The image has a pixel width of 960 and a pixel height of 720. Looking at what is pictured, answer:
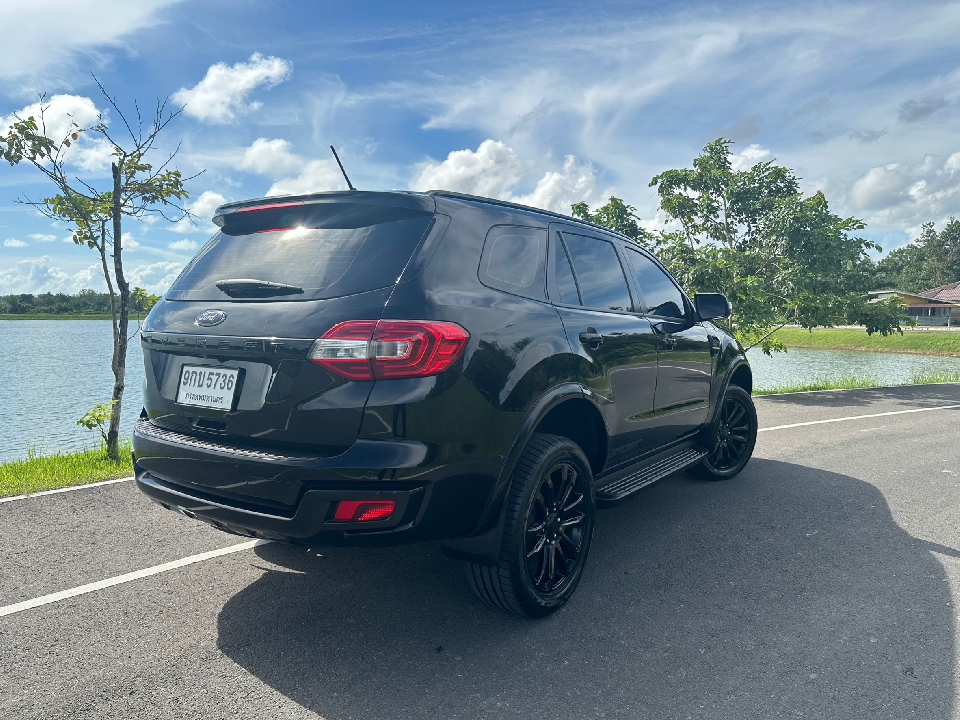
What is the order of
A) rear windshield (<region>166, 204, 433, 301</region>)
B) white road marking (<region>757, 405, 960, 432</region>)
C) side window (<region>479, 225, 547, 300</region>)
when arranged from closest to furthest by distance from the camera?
rear windshield (<region>166, 204, 433, 301</region>), side window (<region>479, 225, 547, 300</region>), white road marking (<region>757, 405, 960, 432</region>)

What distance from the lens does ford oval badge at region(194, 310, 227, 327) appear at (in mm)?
2762

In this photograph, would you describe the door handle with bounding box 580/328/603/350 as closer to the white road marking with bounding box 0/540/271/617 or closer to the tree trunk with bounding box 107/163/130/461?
the white road marking with bounding box 0/540/271/617

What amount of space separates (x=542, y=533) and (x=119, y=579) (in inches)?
85.6

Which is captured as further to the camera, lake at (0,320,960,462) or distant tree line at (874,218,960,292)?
distant tree line at (874,218,960,292)

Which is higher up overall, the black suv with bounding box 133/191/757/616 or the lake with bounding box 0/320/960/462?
the black suv with bounding box 133/191/757/616

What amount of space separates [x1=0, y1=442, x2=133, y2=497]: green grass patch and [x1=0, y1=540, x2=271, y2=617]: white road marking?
214cm

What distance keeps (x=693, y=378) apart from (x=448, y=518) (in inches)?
104

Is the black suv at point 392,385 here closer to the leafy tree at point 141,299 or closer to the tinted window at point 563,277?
the tinted window at point 563,277

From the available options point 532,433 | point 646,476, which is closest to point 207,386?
point 532,433

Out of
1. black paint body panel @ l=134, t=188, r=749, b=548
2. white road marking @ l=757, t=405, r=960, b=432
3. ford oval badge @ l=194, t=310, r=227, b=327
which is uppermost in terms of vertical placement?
ford oval badge @ l=194, t=310, r=227, b=327

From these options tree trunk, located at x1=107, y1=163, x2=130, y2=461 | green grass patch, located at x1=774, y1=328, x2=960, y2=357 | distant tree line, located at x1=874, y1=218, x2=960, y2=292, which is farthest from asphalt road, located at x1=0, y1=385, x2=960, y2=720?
distant tree line, located at x1=874, y1=218, x2=960, y2=292

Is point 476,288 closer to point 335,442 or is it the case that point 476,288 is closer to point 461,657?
point 335,442

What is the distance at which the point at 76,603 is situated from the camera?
314 cm

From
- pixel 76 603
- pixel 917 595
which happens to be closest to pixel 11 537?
pixel 76 603
